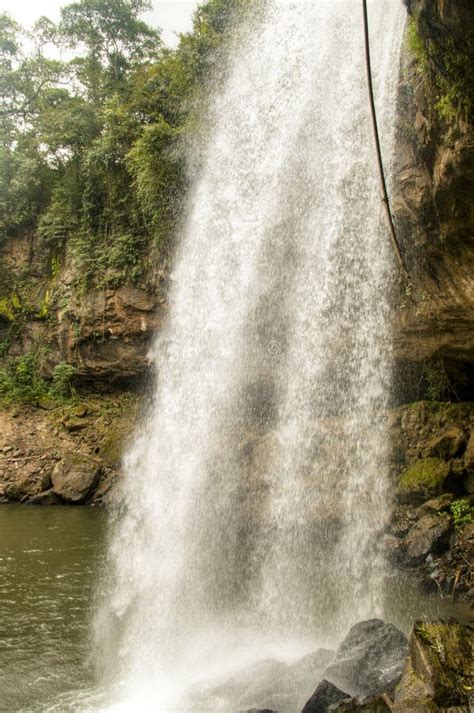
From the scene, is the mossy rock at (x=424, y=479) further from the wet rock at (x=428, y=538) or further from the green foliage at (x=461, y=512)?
the wet rock at (x=428, y=538)

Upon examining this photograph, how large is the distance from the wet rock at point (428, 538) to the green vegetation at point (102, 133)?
10.8m

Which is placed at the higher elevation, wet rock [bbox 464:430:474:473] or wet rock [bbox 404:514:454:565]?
wet rock [bbox 464:430:474:473]

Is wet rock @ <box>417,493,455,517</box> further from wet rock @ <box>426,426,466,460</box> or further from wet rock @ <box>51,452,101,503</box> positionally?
wet rock @ <box>51,452,101,503</box>

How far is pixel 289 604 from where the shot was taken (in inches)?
319

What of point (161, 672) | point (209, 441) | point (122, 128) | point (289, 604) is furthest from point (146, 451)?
point (122, 128)

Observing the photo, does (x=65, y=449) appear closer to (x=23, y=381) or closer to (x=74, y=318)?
(x=23, y=381)

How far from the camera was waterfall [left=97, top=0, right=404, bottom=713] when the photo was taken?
7.65m

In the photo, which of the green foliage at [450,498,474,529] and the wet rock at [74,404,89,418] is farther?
the wet rock at [74,404,89,418]

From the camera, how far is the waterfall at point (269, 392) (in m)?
7.65

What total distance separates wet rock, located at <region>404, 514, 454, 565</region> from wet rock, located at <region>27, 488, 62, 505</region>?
1025 centimetres

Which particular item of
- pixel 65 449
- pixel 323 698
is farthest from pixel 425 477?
pixel 65 449

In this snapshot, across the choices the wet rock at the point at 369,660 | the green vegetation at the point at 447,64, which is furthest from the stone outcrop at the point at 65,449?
the green vegetation at the point at 447,64

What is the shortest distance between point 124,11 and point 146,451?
19198 mm

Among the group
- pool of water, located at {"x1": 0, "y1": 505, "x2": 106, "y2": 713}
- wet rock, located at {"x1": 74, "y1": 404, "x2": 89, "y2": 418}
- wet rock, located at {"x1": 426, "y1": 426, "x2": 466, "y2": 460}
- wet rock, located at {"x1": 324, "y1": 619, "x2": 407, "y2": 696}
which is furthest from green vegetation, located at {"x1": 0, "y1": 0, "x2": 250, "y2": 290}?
wet rock, located at {"x1": 324, "y1": 619, "x2": 407, "y2": 696}
